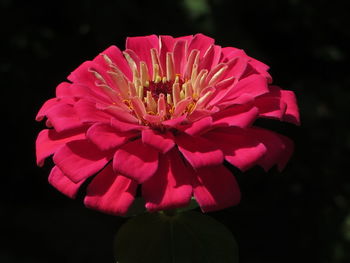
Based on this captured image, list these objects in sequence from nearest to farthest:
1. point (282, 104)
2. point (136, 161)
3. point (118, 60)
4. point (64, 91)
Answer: point (136, 161) → point (282, 104) → point (64, 91) → point (118, 60)

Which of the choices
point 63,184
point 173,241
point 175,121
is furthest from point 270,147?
point 63,184

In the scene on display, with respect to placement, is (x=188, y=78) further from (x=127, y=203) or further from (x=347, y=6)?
(x=347, y=6)

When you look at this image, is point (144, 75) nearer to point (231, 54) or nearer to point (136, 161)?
point (231, 54)

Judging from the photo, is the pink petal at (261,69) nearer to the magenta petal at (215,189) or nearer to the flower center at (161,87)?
the flower center at (161,87)

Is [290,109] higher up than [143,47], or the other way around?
[143,47]

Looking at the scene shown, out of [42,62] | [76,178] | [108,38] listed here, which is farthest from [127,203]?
[42,62]

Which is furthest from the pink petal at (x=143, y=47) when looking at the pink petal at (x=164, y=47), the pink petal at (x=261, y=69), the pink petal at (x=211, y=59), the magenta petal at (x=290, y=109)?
the magenta petal at (x=290, y=109)
